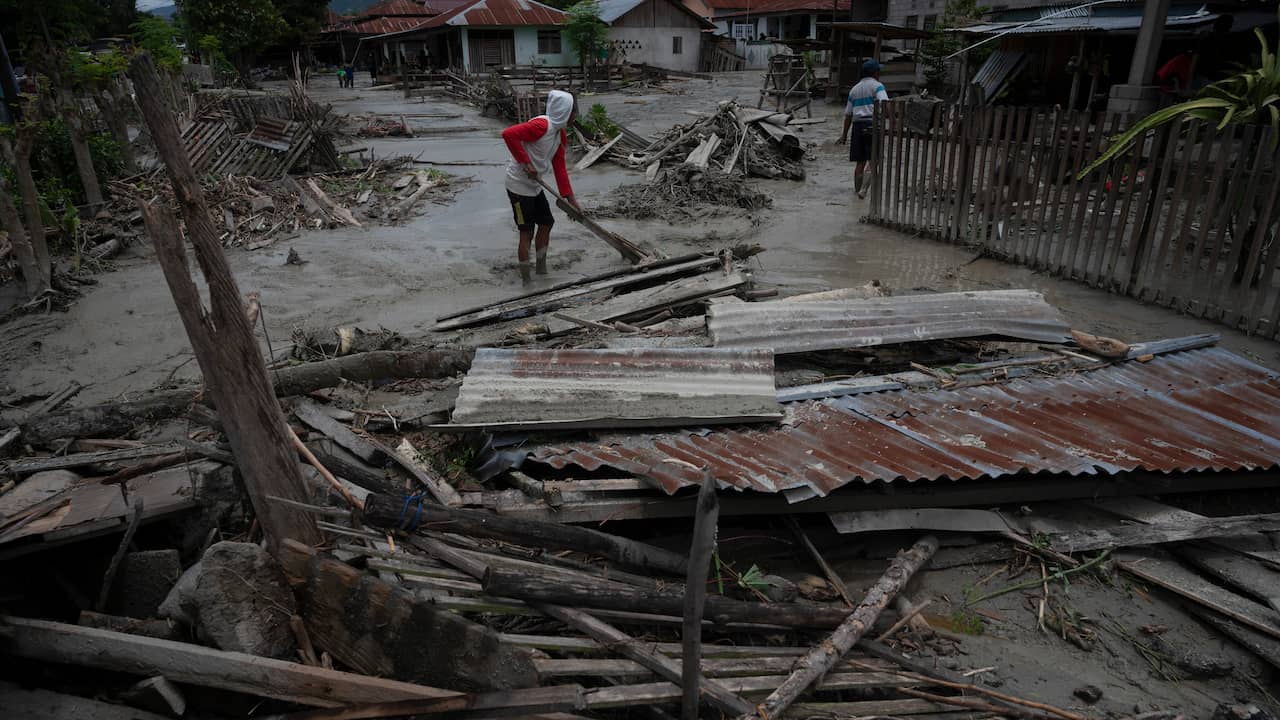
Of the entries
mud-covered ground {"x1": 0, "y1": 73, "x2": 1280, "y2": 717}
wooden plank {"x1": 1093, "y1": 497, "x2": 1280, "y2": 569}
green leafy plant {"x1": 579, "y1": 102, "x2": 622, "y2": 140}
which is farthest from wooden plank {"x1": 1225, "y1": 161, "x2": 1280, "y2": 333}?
green leafy plant {"x1": 579, "y1": 102, "x2": 622, "y2": 140}

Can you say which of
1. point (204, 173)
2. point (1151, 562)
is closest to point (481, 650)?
point (1151, 562)

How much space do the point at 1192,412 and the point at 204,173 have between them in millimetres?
13529

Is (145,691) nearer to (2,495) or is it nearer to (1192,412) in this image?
(2,495)

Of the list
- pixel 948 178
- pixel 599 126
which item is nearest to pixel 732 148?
pixel 599 126

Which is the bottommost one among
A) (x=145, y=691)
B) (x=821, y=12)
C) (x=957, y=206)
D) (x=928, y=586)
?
(x=928, y=586)

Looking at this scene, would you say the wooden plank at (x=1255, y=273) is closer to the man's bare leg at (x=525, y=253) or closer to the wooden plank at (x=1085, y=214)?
the wooden plank at (x=1085, y=214)

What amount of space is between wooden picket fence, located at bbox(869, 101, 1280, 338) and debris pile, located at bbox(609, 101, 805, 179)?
3778mm

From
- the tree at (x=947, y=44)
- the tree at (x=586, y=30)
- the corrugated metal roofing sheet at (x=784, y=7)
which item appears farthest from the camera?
the corrugated metal roofing sheet at (x=784, y=7)

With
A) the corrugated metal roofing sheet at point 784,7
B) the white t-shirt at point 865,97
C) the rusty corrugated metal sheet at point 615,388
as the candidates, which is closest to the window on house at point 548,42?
the corrugated metal roofing sheet at point 784,7

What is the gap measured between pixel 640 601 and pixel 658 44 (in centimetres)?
3892

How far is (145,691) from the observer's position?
2.44 m

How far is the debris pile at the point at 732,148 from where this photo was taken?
43.1ft

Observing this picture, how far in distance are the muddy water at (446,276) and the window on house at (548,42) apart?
27.3 meters

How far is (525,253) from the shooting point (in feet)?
26.0
